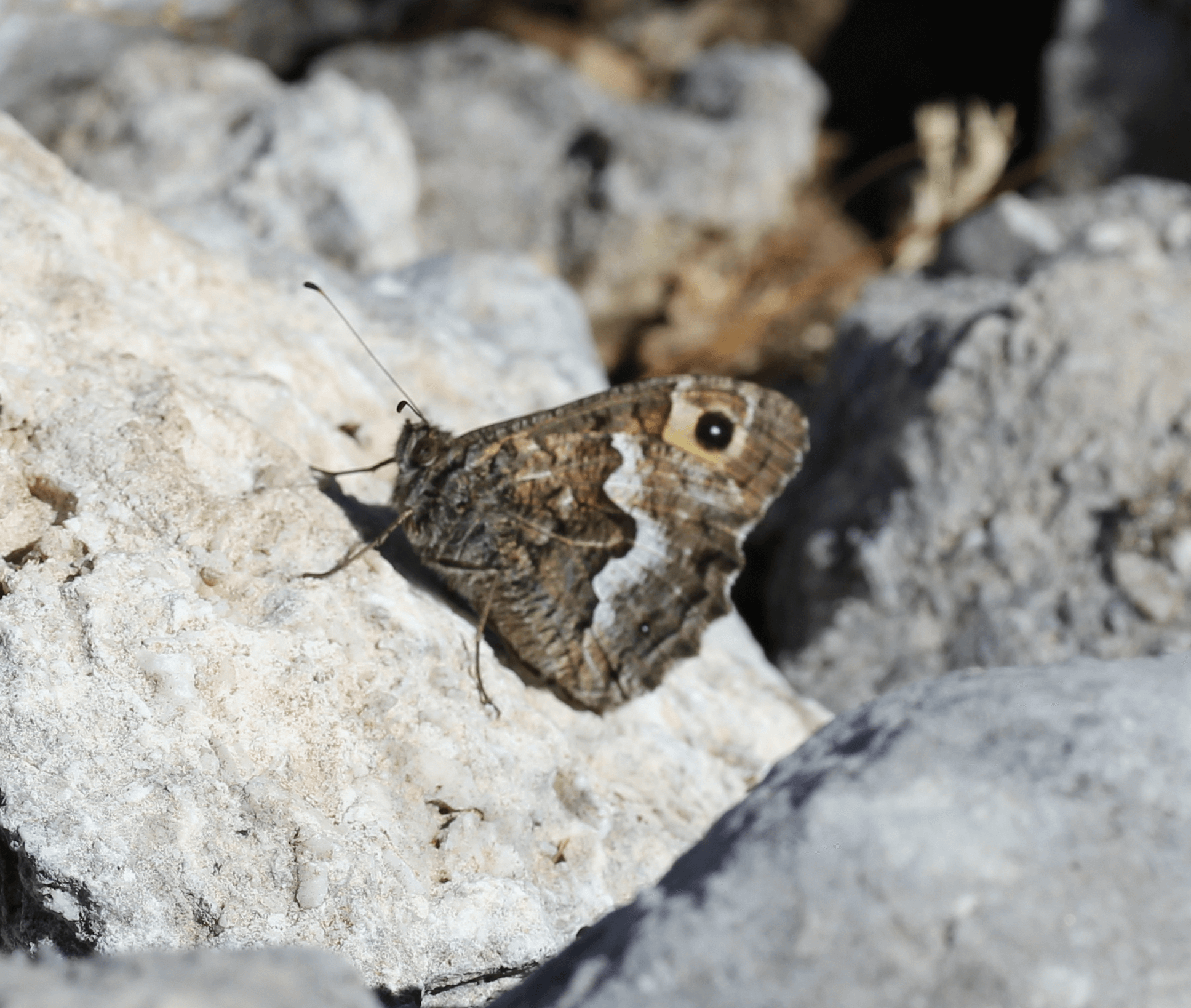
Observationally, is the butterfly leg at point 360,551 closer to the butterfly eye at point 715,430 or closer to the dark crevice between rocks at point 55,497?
the dark crevice between rocks at point 55,497

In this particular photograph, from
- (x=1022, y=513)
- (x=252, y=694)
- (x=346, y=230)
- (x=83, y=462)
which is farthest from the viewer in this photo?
(x=346, y=230)

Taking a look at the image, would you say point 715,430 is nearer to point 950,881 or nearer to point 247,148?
point 950,881

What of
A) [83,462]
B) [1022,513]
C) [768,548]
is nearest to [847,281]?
[768,548]

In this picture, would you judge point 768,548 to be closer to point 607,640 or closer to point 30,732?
point 607,640

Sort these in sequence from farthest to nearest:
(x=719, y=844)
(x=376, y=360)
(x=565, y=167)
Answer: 1. (x=565, y=167)
2. (x=376, y=360)
3. (x=719, y=844)

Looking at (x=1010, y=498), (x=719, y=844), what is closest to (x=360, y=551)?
(x=719, y=844)

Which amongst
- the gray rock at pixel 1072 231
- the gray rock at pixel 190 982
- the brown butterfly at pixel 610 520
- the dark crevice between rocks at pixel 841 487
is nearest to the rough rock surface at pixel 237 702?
the brown butterfly at pixel 610 520

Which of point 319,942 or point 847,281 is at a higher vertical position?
point 319,942
